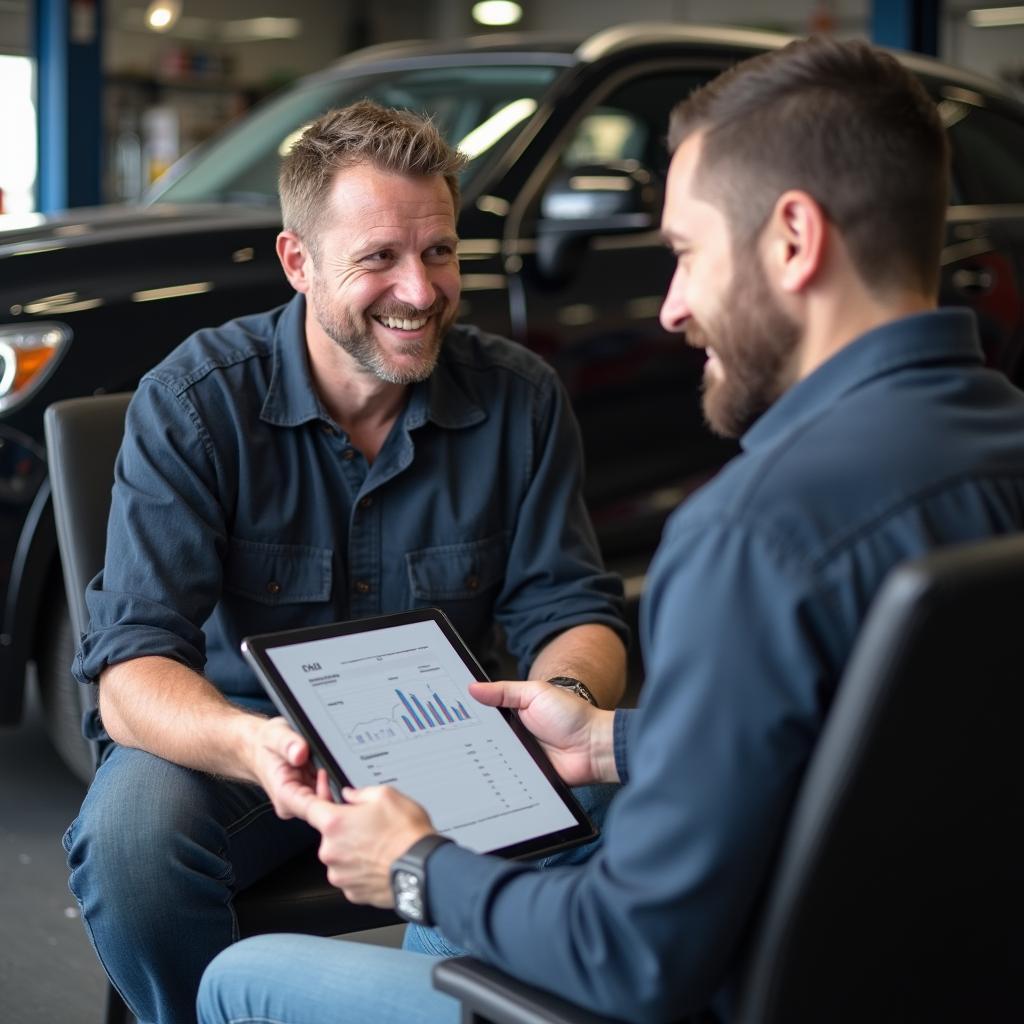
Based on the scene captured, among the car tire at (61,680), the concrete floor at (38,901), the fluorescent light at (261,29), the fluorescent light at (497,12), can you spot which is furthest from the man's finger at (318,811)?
the fluorescent light at (261,29)

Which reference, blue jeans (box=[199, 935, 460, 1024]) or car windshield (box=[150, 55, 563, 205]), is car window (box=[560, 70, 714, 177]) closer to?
car windshield (box=[150, 55, 563, 205])

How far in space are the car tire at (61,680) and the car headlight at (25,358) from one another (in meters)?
0.39

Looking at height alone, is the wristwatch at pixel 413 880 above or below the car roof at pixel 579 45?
below

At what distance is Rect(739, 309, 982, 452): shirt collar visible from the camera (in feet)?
3.76

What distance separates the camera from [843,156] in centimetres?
114

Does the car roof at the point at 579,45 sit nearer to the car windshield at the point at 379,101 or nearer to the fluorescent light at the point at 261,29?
the car windshield at the point at 379,101

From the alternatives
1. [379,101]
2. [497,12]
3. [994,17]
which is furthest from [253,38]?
[379,101]

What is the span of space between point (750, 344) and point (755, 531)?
0.71 feet

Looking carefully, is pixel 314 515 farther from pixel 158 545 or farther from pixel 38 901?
pixel 38 901

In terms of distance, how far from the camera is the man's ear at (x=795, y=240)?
3.73 feet

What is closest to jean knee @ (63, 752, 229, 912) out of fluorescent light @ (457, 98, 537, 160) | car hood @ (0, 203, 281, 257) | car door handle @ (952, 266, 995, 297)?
car hood @ (0, 203, 281, 257)

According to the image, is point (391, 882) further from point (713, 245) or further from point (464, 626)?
point (464, 626)

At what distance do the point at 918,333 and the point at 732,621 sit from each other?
0.96ft

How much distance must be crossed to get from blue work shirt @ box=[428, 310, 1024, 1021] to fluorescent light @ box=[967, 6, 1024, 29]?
1642 cm
